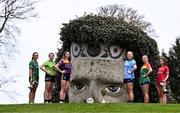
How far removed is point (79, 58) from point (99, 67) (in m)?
1.04

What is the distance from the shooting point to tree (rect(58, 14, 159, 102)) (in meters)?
22.2

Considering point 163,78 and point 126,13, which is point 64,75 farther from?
point 126,13

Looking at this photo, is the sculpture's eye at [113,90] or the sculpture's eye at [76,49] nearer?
the sculpture's eye at [113,90]

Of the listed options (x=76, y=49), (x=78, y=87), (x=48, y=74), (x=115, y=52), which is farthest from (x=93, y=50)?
(x=48, y=74)

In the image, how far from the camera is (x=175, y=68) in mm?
47406

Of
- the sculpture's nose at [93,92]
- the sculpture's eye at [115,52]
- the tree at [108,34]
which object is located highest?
the tree at [108,34]

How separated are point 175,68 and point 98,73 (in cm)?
2646

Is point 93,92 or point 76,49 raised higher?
point 76,49

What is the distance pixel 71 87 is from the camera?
23.0m

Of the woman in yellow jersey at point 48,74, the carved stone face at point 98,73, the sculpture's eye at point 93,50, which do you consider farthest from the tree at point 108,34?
the woman in yellow jersey at point 48,74

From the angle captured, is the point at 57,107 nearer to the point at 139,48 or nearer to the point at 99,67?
the point at 99,67

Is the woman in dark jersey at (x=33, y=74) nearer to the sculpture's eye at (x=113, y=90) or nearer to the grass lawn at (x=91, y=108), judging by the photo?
the grass lawn at (x=91, y=108)

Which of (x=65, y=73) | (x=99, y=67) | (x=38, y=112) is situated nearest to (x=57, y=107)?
(x=38, y=112)

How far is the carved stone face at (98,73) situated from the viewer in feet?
72.1
